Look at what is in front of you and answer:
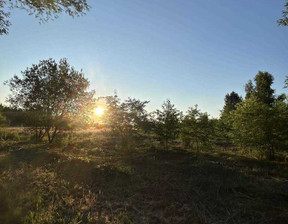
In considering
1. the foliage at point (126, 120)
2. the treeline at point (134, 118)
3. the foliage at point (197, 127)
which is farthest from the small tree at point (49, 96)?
the foliage at point (197, 127)

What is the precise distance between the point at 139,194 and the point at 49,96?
12668 millimetres

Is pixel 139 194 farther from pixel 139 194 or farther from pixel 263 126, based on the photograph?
pixel 263 126

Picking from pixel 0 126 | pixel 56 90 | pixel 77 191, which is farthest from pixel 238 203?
pixel 0 126

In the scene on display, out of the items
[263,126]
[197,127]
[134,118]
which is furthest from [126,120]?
[263,126]

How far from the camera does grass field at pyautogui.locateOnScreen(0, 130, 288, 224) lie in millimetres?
3881

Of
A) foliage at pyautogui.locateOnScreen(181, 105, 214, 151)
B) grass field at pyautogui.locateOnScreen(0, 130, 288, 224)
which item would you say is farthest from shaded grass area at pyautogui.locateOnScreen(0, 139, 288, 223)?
foliage at pyautogui.locateOnScreen(181, 105, 214, 151)

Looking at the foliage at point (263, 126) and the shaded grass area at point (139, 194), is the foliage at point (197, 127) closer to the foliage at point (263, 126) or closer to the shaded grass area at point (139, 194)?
the foliage at point (263, 126)

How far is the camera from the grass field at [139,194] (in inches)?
153

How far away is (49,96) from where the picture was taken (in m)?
14.1

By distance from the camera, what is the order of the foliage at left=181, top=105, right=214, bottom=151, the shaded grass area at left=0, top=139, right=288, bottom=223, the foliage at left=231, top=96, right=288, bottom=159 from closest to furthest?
the shaded grass area at left=0, top=139, right=288, bottom=223 < the foliage at left=231, top=96, right=288, bottom=159 < the foliage at left=181, top=105, right=214, bottom=151

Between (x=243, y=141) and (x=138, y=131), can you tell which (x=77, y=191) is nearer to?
(x=138, y=131)

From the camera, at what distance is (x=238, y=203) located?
454 cm

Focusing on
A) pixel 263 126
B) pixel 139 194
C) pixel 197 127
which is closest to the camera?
pixel 139 194

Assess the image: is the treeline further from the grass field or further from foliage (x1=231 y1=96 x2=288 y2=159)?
the grass field
